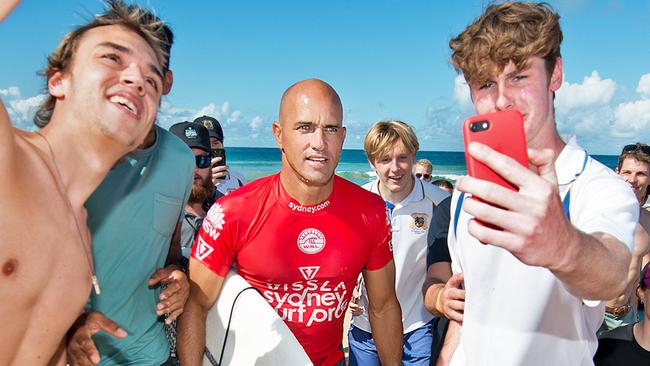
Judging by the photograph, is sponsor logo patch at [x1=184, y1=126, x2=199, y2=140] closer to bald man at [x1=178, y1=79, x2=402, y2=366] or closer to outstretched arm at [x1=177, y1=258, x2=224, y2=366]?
bald man at [x1=178, y1=79, x2=402, y2=366]

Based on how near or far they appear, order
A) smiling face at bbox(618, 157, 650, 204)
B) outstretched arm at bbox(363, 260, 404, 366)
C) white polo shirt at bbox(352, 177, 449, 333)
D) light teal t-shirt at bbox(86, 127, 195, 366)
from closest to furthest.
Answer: light teal t-shirt at bbox(86, 127, 195, 366) < outstretched arm at bbox(363, 260, 404, 366) < white polo shirt at bbox(352, 177, 449, 333) < smiling face at bbox(618, 157, 650, 204)

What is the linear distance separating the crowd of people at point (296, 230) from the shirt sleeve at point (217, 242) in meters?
0.01

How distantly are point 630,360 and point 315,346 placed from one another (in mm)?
1869

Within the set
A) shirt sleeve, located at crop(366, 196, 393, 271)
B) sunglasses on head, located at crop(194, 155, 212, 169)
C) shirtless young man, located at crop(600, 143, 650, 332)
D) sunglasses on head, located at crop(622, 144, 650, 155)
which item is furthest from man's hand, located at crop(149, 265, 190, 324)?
sunglasses on head, located at crop(622, 144, 650, 155)

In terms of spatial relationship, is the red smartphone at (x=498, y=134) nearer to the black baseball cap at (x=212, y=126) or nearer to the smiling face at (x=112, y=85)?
the smiling face at (x=112, y=85)

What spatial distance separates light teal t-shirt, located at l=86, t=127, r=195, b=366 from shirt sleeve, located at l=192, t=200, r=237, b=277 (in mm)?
190

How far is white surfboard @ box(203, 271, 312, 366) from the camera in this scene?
7.79ft

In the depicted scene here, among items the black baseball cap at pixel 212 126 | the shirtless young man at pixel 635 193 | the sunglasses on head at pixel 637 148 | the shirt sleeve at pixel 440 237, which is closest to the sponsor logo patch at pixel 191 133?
the black baseball cap at pixel 212 126

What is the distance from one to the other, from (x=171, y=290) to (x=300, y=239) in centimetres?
76

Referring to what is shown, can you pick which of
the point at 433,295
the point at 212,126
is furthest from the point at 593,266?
the point at 212,126

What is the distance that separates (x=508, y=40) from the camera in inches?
66.3

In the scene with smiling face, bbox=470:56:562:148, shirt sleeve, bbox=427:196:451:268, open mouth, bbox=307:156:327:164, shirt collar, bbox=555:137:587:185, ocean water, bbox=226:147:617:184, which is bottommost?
shirt sleeve, bbox=427:196:451:268

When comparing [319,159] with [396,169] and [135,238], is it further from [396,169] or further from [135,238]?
[396,169]

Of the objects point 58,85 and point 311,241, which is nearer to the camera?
point 58,85
